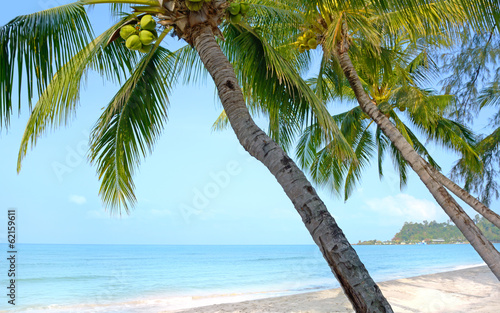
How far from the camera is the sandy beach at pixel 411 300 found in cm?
842

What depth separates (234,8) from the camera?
13.8 ft

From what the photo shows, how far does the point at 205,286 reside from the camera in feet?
67.6

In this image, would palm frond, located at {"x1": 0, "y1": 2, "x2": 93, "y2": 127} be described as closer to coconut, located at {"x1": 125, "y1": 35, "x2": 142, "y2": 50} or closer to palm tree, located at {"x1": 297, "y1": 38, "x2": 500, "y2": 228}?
coconut, located at {"x1": 125, "y1": 35, "x2": 142, "y2": 50}

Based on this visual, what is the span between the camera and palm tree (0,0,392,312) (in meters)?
2.42

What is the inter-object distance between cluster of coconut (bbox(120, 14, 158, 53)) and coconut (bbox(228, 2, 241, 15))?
0.79 meters

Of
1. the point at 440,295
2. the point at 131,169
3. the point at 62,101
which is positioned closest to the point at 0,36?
the point at 62,101

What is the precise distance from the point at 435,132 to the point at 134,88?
26.5ft

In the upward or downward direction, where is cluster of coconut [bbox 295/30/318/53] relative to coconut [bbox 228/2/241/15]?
upward

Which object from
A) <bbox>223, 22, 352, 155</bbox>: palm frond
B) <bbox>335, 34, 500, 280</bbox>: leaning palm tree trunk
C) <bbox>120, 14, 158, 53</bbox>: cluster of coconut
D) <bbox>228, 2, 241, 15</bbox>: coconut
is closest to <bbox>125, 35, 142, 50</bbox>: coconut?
<bbox>120, 14, 158, 53</bbox>: cluster of coconut

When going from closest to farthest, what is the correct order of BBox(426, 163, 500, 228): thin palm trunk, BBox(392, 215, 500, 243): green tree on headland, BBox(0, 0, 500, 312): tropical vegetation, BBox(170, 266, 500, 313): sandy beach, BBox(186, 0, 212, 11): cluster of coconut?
BBox(0, 0, 500, 312): tropical vegetation < BBox(186, 0, 212, 11): cluster of coconut < BBox(426, 163, 500, 228): thin palm trunk < BBox(170, 266, 500, 313): sandy beach < BBox(392, 215, 500, 243): green tree on headland

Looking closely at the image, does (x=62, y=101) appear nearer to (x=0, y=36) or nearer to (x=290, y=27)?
(x=0, y=36)

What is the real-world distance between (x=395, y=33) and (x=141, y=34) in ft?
14.1

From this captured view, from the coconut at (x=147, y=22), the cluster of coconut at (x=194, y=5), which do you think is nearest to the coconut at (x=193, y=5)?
the cluster of coconut at (x=194, y=5)

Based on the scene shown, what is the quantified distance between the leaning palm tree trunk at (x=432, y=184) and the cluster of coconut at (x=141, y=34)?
382cm
